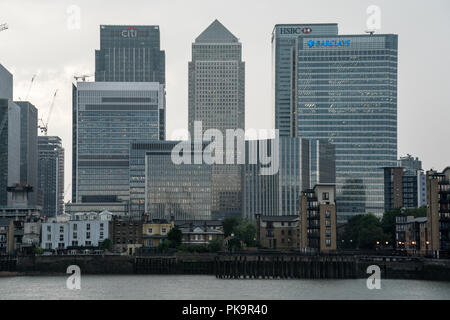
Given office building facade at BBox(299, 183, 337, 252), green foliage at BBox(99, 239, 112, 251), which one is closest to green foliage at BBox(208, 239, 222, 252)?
office building facade at BBox(299, 183, 337, 252)

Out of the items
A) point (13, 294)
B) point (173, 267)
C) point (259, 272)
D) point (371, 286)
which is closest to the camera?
point (13, 294)

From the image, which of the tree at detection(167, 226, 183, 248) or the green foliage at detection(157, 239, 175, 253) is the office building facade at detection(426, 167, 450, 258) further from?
the tree at detection(167, 226, 183, 248)

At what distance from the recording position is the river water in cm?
9444

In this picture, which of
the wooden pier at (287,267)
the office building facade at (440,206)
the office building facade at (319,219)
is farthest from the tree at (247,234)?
the office building facade at (440,206)

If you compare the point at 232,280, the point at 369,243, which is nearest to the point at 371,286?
the point at 232,280

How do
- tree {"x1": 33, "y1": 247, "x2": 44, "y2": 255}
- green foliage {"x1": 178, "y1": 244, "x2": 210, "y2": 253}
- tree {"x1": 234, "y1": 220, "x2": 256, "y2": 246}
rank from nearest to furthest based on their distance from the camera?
green foliage {"x1": 178, "y1": 244, "x2": 210, "y2": 253} → tree {"x1": 33, "y1": 247, "x2": 44, "y2": 255} → tree {"x1": 234, "y1": 220, "x2": 256, "y2": 246}

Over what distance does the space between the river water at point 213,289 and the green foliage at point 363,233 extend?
47389 mm

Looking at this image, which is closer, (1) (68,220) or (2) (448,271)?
(2) (448,271)

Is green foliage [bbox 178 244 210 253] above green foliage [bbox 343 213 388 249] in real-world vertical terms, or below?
below

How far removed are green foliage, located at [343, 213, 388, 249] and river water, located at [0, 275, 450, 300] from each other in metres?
47.4

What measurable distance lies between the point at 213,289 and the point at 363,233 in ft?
244
